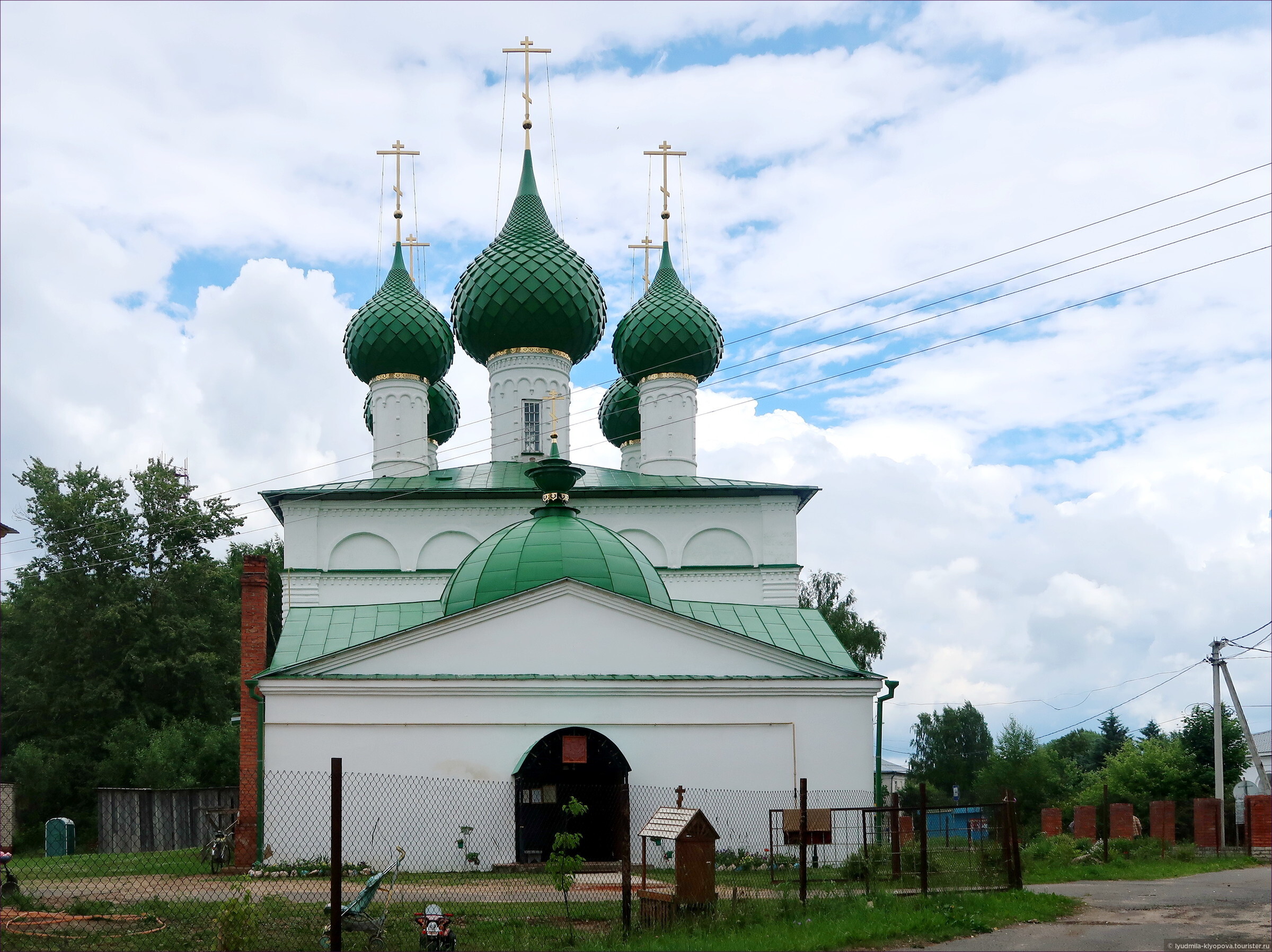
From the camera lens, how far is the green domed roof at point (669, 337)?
27594 mm

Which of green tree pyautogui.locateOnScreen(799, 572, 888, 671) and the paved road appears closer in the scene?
the paved road

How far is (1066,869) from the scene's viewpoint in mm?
17547

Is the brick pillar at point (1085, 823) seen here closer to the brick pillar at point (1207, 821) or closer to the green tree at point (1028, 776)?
the brick pillar at point (1207, 821)

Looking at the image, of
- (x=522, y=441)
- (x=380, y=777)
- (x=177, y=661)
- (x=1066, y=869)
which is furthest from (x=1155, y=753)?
(x=177, y=661)

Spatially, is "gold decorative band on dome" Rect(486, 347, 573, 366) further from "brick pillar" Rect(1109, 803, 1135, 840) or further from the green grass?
the green grass

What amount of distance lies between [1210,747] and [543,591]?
21.0 meters

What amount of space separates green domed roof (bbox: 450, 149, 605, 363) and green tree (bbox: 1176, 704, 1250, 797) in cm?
1749

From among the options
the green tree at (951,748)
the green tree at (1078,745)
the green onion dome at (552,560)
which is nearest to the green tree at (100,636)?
the green onion dome at (552,560)

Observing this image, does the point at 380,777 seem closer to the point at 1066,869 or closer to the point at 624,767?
the point at 624,767

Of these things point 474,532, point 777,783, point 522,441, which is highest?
point 522,441

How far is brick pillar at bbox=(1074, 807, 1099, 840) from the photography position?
23.9 m

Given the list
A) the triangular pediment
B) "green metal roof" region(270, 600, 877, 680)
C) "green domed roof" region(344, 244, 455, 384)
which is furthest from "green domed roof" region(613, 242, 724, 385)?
the triangular pediment

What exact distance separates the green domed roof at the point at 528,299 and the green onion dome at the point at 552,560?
7665 mm

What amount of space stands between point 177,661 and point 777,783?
20.5 meters
